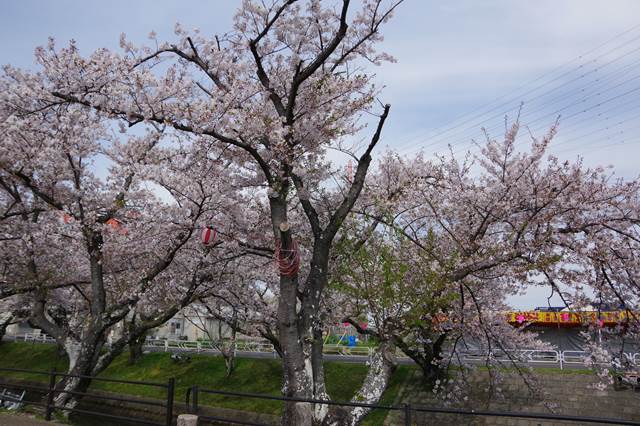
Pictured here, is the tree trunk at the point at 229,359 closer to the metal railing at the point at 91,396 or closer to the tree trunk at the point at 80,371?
the tree trunk at the point at 80,371

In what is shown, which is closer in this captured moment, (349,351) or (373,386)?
(373,386)

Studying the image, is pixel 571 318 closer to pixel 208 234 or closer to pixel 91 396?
pixel 208 234

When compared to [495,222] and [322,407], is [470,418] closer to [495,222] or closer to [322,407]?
[495,222]

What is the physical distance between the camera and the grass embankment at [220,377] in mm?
23031

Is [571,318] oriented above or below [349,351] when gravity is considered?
above

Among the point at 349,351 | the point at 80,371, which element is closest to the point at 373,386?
the point at 80,371

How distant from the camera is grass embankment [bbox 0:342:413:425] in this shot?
23.0 meters

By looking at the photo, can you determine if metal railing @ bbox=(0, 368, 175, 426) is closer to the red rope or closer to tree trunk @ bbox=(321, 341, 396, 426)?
the red rope

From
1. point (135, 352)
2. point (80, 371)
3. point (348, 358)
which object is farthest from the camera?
point (135, 352)

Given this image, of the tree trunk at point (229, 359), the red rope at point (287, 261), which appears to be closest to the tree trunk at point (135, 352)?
the tree trunk at point (229, 359)

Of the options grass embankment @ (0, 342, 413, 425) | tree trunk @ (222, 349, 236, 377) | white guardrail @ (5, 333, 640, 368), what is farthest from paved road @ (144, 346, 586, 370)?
tree trunk @ (222, 349, 236, 377)

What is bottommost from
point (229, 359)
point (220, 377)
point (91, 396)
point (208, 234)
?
point (220, 377)

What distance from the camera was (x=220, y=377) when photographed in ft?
92.4

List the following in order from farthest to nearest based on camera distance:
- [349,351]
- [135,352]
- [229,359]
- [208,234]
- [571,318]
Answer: [135,352] → [349,351] → [229,359] → [571,318] → [208,234]
